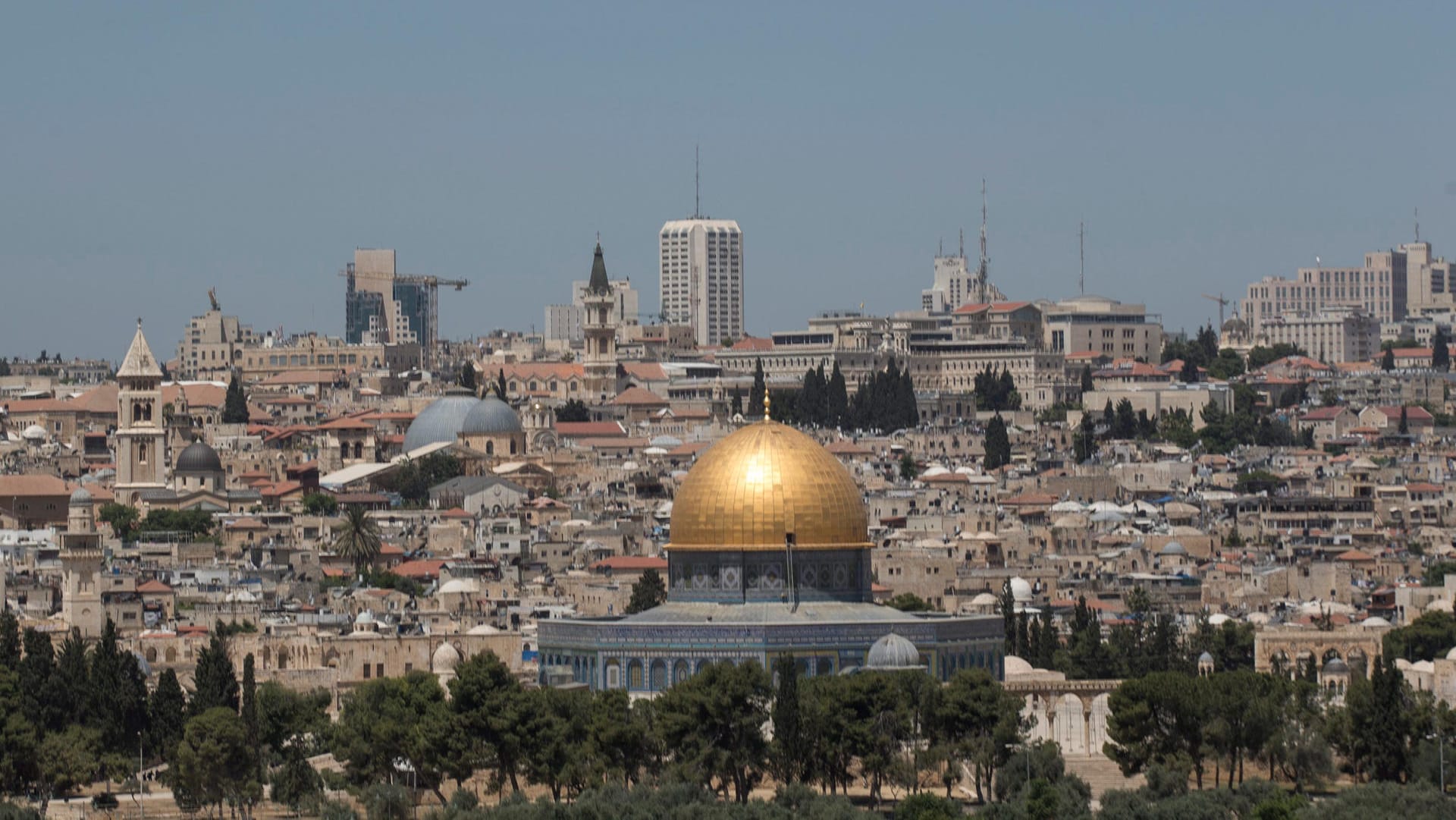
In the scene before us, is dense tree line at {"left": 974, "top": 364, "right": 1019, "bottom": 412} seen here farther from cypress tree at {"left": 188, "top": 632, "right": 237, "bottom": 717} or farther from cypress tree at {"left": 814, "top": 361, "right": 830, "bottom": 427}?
cypress tree at {"left": 188, "top": 632, "right": 237, "bottom": 717}

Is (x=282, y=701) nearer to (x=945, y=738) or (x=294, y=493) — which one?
(x=945, y=738)

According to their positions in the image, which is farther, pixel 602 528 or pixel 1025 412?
pixel 1025 412

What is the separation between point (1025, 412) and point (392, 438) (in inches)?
1005

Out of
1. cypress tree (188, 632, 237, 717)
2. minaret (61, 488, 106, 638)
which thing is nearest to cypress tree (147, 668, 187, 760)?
cypress tree (188, 632, 237, 717)

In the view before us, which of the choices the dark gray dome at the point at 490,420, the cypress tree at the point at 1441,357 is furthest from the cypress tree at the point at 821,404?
the cypress tree at the point at 1441,357

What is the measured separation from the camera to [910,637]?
6109 cm

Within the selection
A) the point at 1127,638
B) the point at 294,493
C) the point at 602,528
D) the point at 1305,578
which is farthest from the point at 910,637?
the point at 294,493

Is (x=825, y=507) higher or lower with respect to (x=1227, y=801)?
higher

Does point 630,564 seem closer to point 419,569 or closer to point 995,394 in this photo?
point 419,569

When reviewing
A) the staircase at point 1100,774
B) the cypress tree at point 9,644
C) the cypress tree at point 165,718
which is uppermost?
the cypress tree at point 9,644

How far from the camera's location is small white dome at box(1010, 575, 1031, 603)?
282ft

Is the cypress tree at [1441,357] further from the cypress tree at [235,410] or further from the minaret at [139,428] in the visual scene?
the minaret at [139,428]

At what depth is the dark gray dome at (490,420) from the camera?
419ft

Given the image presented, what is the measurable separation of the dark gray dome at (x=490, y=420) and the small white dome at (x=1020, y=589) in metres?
40.0
